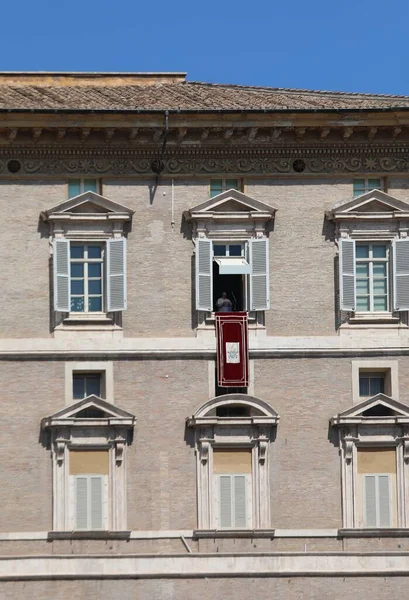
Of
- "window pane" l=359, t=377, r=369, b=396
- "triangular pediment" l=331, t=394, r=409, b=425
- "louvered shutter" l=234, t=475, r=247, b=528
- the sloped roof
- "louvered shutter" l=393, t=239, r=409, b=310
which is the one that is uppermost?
the sloped roof

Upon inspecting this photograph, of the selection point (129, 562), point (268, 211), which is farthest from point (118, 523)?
point (268, 211)

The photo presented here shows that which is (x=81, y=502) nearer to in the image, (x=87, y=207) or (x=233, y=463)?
(x=233, y=463)

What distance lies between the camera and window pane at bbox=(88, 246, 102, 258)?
5412cm

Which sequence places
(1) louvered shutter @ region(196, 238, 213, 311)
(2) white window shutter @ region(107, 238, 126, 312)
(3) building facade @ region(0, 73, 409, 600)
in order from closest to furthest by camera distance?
(3) building facade @ region(0, 73, 409, 600), (2) white window shutter @ region(107, 238, 126, 312), (1) louvered shutter @ region(196, 238, 213, 311)

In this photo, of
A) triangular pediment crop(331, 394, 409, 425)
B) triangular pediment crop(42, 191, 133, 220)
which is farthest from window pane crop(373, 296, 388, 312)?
triangular pediment crop(42, 191, 133, 220)

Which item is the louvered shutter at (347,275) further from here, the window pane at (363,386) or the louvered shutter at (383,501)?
the louvered shutter at (383,501)

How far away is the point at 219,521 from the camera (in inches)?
2098

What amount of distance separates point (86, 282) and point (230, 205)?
164 inches

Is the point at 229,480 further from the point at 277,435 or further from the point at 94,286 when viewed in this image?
the point at 94,286

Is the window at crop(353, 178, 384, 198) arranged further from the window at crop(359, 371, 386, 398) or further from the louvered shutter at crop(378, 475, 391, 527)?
the louvered shutter at crop(378, 475, 391, 527)

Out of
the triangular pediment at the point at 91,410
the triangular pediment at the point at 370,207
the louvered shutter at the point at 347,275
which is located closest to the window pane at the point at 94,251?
the triangular pediment at the point at 91,410

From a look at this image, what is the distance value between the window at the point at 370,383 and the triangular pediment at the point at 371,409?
50cm

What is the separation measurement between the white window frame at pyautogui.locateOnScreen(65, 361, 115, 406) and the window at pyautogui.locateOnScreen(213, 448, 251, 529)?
305cm

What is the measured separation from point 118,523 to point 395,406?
761 centimetres
